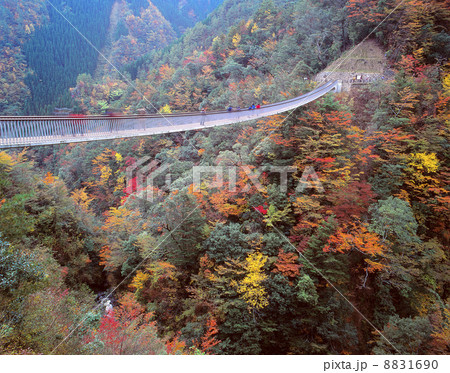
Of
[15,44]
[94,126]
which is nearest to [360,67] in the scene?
[94,126]

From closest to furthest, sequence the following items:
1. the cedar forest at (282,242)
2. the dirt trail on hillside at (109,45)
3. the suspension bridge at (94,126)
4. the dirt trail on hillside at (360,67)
→ 1. the suspension bridge at (94,126)
2. the cedar forest at (282,242)
3. the dirt trail on hillside at (360,67)
4. the dirt trail on hillside at (109,45)

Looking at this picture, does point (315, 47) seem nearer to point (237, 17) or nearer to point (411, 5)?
point (411, 5)

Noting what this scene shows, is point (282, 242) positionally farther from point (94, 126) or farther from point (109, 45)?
point (109, 45)

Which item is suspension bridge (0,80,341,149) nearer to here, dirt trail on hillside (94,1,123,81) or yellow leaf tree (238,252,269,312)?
yellow leaf tree (238,252,269,312)

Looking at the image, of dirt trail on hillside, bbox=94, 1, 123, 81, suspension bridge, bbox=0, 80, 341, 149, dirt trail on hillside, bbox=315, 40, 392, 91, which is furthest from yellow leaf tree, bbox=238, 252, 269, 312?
dirt trail on hillside, bbox=94, 1, 123, 81

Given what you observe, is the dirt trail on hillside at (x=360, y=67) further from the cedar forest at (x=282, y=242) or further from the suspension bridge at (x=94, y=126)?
the suspension bridge at (x=94, y=126)

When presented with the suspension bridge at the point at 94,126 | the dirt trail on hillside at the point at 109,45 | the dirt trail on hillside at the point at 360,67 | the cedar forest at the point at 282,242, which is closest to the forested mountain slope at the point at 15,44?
the dirt trail on hillside at the point at 109,45
